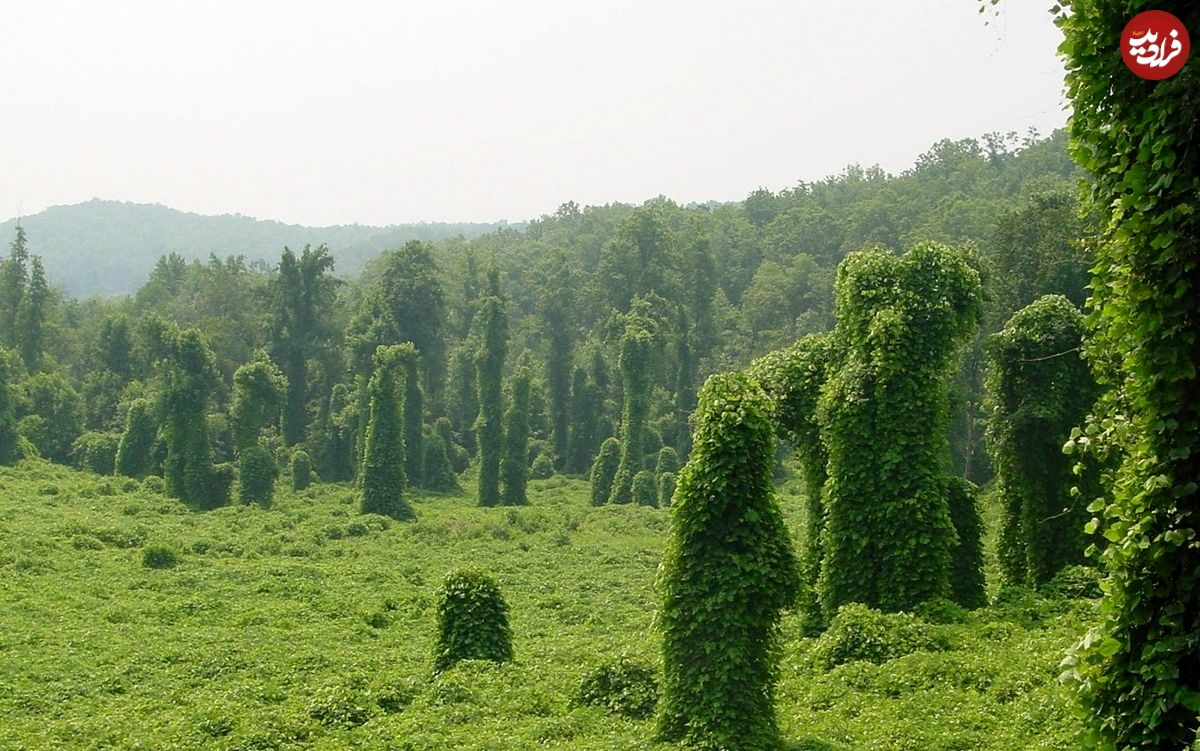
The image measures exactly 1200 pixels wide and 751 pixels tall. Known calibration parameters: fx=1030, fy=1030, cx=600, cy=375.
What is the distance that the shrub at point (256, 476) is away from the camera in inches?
1286

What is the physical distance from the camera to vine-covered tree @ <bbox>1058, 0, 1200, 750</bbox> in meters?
4.88

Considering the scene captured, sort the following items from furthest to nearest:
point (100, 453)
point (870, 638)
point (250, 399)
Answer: point (100, 453)
point (250, 399)
point (870, 638)

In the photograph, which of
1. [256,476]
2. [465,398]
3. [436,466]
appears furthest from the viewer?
[465,398]

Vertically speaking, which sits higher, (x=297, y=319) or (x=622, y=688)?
(x=297, y=319)

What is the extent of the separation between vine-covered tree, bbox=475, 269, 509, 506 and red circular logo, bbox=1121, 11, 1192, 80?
33.8 metres

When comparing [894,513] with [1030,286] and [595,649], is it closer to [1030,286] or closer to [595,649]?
[595,649]

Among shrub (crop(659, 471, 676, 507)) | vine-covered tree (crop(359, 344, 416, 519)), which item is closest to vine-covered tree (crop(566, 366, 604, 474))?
shrub (crop(659, 471, 676, 507))

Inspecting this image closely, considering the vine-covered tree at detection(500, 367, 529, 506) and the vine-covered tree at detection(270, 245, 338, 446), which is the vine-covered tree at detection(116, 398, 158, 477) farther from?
the vine-covered tree at detection(500, 367, 529, 506)

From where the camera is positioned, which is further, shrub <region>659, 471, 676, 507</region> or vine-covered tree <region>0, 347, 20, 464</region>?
shrub <region>659, 471, 676, 507</region>

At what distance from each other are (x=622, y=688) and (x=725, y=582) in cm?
298

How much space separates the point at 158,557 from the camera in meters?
22.7

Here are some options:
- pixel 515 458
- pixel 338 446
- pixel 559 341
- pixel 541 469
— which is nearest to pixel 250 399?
pixel 338 446

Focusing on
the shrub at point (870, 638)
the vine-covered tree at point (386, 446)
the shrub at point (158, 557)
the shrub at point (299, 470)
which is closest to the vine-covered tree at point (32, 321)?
the shrub at point (299, 470)

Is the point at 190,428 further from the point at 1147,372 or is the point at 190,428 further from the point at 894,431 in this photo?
the point at 1147,372
